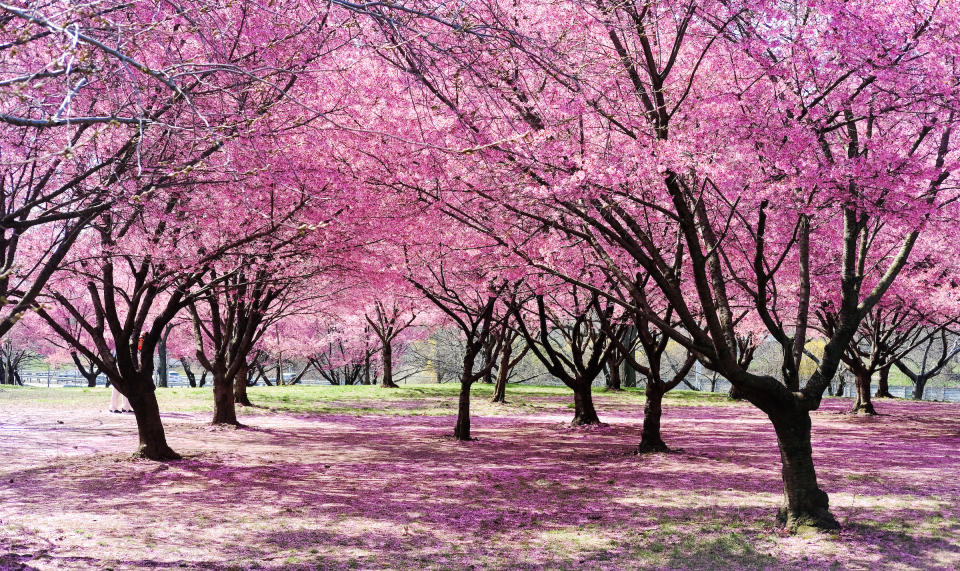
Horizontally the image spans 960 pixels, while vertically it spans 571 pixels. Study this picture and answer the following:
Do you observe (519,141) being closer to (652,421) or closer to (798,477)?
(798,477)

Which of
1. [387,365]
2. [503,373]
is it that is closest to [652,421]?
[503,373]

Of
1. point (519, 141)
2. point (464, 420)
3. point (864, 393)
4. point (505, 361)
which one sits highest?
point (519, 141)

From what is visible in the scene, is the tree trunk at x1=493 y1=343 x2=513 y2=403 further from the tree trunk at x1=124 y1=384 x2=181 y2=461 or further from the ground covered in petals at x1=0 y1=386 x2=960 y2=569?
the tree trunk at x1=124 y1=384 x2=181 y2=461

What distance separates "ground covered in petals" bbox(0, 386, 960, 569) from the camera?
6.52 meters

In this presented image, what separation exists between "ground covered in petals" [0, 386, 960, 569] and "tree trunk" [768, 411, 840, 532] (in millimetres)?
263

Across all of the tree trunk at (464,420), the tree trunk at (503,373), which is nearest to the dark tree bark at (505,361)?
the tree trunk at (503,373)

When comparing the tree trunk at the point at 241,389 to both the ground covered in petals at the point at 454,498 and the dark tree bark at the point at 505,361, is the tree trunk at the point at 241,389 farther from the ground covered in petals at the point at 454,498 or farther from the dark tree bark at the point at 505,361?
the dark tree bark at the point at 505,361

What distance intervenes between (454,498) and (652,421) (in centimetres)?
488

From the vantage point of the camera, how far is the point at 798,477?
723cm

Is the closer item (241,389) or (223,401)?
(223,401)

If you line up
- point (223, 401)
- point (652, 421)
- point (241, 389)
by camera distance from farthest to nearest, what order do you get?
point (241, 389) < point (223, 401) < point (652, 421)

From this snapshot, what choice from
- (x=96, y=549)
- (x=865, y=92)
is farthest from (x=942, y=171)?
(x=96, y=549)

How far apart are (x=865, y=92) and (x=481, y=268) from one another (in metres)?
7.40

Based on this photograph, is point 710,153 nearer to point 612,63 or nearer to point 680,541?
point 612,63
